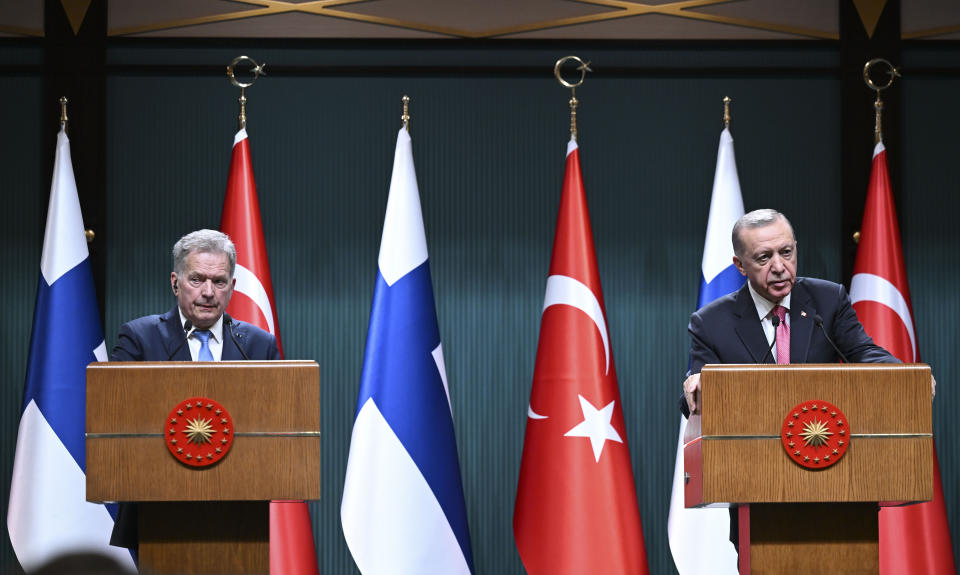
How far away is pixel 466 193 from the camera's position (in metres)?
5.00

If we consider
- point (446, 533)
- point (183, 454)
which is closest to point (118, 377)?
point (183, 454)

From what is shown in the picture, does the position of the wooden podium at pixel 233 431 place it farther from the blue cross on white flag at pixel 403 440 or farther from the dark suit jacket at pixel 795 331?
→ the blue cross on white flag at pixel 403 440

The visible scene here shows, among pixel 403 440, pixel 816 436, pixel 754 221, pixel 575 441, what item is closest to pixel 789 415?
pixel 816 436

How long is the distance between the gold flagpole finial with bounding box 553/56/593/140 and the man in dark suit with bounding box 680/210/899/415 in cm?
177

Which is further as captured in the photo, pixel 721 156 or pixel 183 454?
pixel 721 156

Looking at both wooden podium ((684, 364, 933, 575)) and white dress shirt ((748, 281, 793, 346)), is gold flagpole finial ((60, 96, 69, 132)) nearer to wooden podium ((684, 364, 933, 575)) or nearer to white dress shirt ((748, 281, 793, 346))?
white dress shirt ((748, 281, 793, 346))

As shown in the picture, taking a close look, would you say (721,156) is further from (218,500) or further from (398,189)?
(218,500)

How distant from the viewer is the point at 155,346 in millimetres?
3098

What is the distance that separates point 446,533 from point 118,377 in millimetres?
2047

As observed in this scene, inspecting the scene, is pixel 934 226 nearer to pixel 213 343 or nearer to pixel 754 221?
pixel 754 221

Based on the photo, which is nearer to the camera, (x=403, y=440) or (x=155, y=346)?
(x=155, y=346)

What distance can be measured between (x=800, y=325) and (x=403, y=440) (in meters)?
1.84

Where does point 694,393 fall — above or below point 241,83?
below

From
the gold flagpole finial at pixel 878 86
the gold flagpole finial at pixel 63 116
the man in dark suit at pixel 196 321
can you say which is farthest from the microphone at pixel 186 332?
the gold flagpole finial at pixel 878 86
